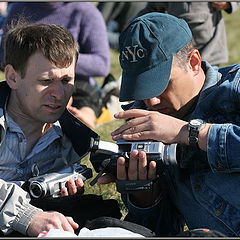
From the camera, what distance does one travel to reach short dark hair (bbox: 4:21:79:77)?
3270 millimetres

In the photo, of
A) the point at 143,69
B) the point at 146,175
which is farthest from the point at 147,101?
the point at 146,175

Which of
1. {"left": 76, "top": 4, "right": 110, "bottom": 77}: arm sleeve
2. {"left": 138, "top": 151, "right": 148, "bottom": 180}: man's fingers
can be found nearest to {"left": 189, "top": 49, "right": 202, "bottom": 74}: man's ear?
{"left": 138, "top": 151, "right": 148, "bottom": 180}: man's fingers

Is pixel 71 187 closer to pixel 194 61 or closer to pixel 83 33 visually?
pixel 194 61

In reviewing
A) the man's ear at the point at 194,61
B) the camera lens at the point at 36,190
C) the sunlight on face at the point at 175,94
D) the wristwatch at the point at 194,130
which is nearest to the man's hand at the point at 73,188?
the camera lens at the point at 36,190

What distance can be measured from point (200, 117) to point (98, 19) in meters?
2.93

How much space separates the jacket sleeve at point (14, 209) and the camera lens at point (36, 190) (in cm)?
5

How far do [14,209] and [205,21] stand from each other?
308 cm

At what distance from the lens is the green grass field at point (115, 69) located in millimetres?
4020

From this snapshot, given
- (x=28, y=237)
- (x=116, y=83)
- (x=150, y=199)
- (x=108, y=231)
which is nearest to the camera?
(x=108, y=231)

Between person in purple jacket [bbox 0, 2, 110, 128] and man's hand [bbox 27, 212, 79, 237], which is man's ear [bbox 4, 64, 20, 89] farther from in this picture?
person in purple jacket [bbox 0, 2, 110, 128]

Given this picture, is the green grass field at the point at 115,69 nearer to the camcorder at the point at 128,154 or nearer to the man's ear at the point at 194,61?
the camcorder at the point at 128,154

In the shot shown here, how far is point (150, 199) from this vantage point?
122 inches

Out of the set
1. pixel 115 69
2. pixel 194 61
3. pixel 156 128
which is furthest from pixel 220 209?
pixel 115 69

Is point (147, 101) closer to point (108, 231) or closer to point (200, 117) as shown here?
point (200, 117)
